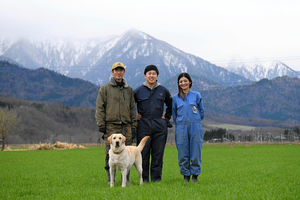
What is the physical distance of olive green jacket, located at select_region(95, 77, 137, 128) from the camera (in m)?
8.26

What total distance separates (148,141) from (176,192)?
2286 millimetres

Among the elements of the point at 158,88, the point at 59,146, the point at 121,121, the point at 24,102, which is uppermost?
the point at 24,102

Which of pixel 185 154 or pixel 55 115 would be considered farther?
pixel 55 115

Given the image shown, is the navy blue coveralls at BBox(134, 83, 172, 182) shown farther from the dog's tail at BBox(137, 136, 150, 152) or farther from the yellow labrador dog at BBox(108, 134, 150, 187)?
the yellow labrador dog at BBox(108, 134, 150, 187)

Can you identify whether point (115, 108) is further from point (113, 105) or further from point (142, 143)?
point (142, 143)

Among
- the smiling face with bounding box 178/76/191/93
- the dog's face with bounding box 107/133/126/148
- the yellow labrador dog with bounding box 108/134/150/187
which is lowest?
the yellow labrador dog with bounding box 108/134/150/187

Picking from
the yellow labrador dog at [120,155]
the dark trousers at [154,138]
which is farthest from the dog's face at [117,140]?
the dark trousers at [154,138]

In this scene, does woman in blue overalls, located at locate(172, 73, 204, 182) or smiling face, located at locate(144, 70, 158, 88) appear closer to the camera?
woman in blue overalls, located at locate(172, 73, 204, 182)

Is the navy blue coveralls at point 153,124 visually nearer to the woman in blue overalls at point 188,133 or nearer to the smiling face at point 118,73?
the woman in blue overalls at point 188,133

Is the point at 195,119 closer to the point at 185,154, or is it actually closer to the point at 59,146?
the point at 185,154

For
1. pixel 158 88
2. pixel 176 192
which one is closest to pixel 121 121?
pixel 158 88

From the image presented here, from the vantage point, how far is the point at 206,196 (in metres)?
6.30

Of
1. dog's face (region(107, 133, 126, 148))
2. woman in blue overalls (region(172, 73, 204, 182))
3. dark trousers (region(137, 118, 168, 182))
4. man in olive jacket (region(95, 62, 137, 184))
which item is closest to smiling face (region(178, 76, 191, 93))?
woman in blue overalls (region(172, 73, 204, 182))

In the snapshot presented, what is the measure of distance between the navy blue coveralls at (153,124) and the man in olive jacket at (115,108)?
0.33 m
